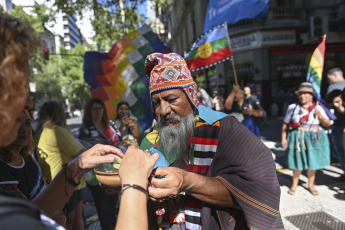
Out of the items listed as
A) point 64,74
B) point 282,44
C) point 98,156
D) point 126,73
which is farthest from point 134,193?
point 64,74

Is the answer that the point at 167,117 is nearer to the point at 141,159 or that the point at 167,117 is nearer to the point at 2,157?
the point at 141,159

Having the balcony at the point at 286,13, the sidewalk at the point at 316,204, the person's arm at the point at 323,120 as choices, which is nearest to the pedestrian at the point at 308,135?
the person's arm at the point at 323,120

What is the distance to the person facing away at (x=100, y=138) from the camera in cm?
319

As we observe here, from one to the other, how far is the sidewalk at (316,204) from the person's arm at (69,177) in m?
2.95

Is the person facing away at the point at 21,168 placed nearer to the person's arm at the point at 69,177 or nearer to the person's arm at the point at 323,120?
the person's arm at the point at 69,177

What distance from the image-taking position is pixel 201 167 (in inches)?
57.1

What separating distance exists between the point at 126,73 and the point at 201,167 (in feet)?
10.0

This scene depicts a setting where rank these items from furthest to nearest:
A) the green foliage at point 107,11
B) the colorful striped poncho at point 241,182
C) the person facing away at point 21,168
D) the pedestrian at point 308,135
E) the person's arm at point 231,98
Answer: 1. the green foliage at point 107,11
2. the person's arm at point 231,98
3. the pedestrian at point 308,135
4. the person facing away at point 21,168
5. the colorful striped poncho at point 241,182

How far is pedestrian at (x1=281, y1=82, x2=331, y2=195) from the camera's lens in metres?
4.04

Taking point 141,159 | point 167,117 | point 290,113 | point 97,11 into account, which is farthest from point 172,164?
point 97,11

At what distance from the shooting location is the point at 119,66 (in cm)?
433

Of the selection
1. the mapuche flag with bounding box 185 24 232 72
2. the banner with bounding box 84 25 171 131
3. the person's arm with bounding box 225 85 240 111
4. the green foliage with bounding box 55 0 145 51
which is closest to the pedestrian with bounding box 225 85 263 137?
the person's arm with bounding box 225 85 240 111

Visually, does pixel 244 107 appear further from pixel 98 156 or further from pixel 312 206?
pixel 98 156

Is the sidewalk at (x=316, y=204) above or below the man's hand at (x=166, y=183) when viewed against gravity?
below
